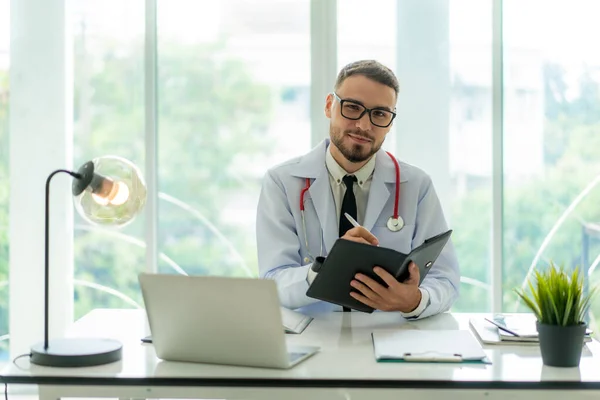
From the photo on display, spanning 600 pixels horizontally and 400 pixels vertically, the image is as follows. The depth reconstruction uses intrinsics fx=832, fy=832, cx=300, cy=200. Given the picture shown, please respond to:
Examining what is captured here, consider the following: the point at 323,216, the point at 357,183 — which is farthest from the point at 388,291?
the point at 357,183

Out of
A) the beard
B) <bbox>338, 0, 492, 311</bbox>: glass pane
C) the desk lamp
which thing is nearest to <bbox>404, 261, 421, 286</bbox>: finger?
the beard

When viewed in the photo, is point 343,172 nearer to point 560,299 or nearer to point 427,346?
point 427,346

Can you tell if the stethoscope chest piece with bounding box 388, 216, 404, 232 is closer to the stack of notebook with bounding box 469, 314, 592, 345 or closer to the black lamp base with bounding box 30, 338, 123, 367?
the stack of notebook with bounding box 469, 314, 592, 345

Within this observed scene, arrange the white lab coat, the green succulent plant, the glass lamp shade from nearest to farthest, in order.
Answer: the green succulent plant → the glass lamp shade → the white lab coat

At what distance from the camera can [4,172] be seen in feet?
13.5

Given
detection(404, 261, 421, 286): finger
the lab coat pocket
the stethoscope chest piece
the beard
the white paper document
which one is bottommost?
the white paper document

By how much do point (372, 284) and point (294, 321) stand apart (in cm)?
25

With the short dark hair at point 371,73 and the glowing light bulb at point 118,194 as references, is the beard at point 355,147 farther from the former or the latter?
the glowing light bulb at point 118,194

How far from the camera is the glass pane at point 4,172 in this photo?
4.04 meters

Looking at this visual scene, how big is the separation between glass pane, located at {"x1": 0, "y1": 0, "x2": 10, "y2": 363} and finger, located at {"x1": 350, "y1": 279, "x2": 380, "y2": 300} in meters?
2.51

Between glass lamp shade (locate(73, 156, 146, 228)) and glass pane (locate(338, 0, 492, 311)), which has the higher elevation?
glass pane (locate(338, 0, 492, 311))

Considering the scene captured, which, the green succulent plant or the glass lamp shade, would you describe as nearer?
the green succulent plant

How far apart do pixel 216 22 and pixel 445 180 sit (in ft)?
4.40

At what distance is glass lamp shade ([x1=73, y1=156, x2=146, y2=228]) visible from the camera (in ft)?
6.42
